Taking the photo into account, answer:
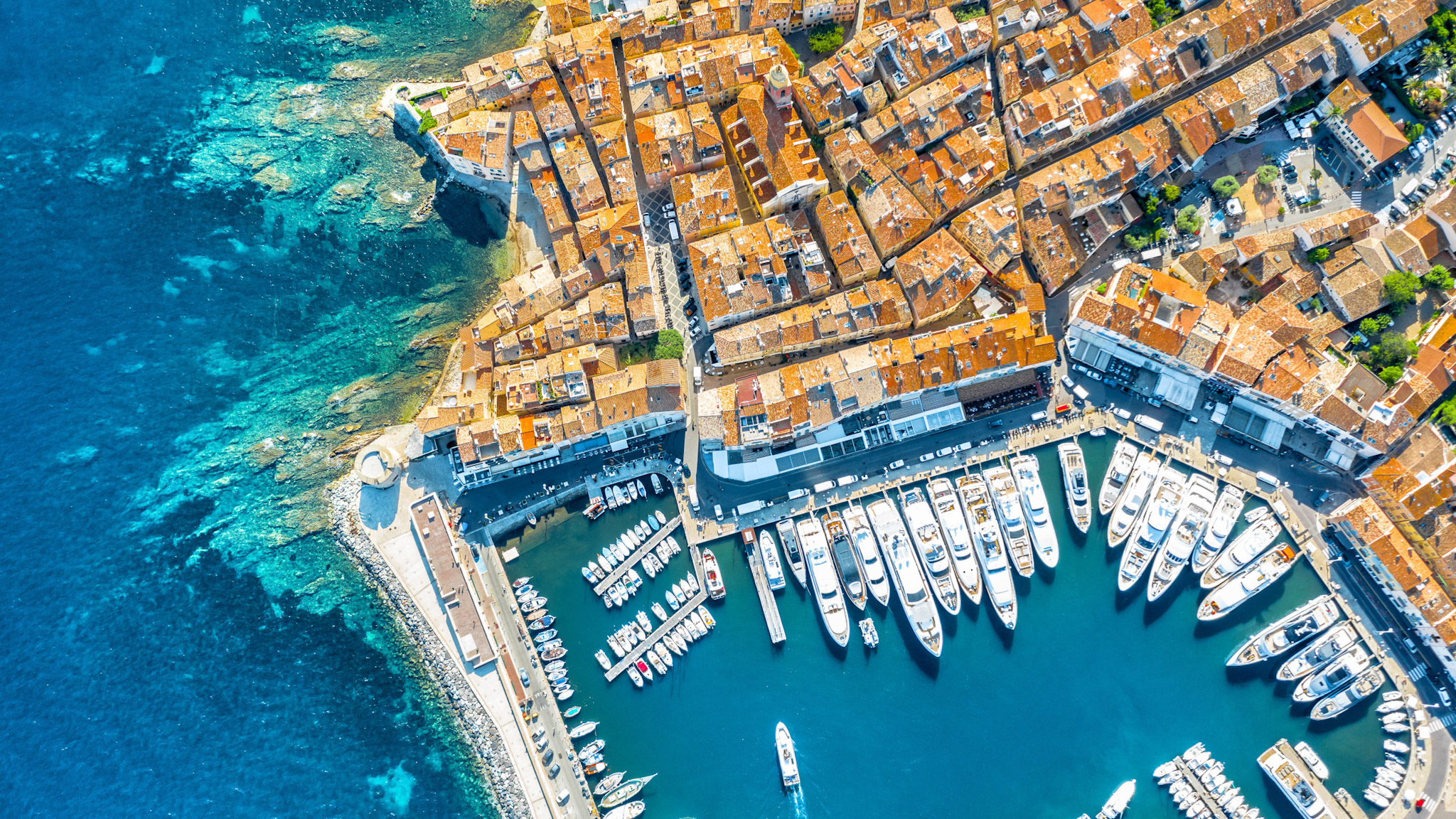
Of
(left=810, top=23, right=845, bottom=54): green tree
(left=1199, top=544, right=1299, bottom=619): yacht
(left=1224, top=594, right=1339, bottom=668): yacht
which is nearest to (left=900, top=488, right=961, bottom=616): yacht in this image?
(left=1199, top=544, right=1299, bottom=619): yacht

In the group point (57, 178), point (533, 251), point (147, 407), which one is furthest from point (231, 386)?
point (533, 251)

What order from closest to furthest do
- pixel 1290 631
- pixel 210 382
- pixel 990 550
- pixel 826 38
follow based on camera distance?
pixel 1290 631 < pixel 990 550 < pixel 826 38 < pixel 210 382

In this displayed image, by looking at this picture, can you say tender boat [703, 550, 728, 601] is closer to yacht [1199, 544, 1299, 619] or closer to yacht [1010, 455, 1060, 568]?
yacht [1010, 455, 1060, 568]

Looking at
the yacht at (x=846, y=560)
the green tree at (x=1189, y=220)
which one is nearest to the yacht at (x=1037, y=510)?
the yacht at (x=846, y=560)

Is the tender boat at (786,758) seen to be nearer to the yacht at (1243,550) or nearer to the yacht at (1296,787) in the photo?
the yacht at (1243,550)

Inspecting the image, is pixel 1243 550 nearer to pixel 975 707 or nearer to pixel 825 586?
pixel 975 707

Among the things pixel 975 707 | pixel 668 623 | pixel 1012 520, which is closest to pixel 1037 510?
pixel 1012 520

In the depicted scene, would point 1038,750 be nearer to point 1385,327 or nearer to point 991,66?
point 1385,327
